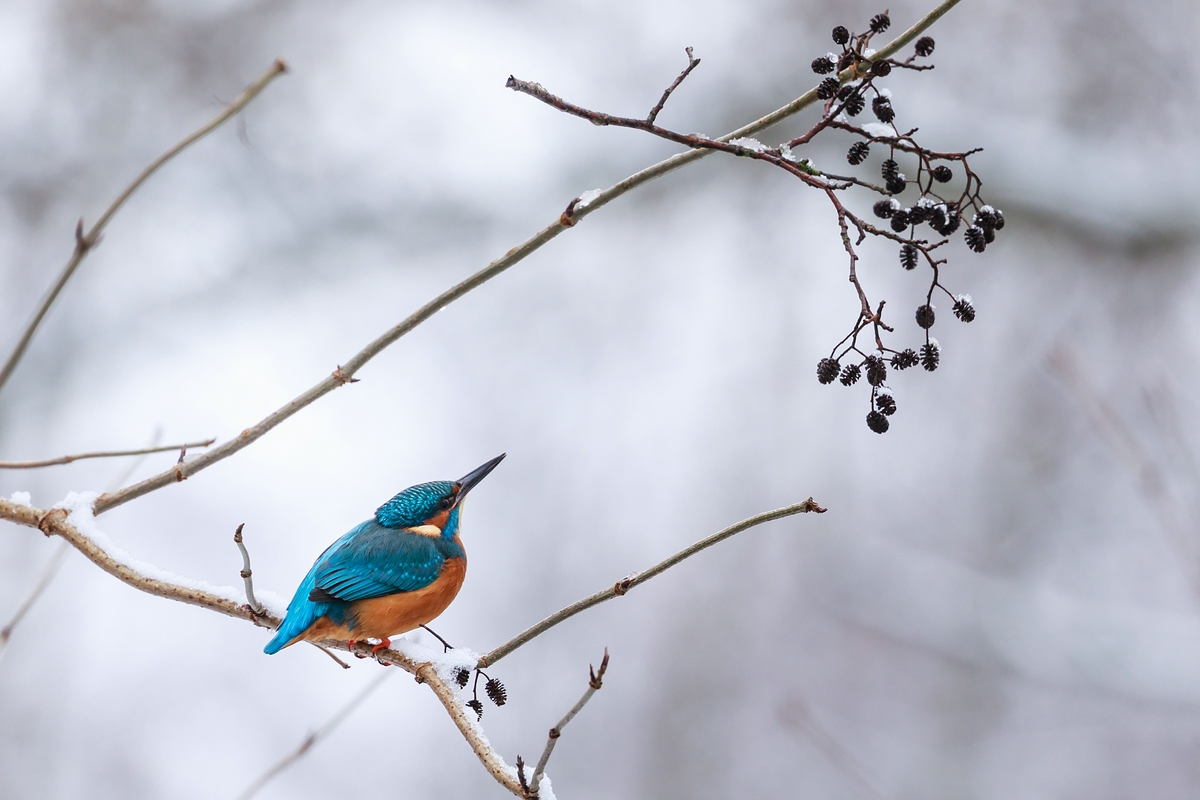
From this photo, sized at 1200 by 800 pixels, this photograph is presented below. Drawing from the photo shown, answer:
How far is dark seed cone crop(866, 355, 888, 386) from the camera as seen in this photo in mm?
1585

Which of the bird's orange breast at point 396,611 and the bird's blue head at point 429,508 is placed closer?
the bird's orange breast at point 396,611

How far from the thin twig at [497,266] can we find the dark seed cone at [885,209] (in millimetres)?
225

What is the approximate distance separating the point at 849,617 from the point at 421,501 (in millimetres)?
5538

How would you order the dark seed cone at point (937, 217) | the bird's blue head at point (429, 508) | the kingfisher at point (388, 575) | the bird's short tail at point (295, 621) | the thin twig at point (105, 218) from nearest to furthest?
the thin twig at point (105, 218)
the dark seed cone at point (937, 217)
the bird's short tail at point (295, 621)
the kingfisher at point (388, 575)
the bird's blue head at point (429, 508)

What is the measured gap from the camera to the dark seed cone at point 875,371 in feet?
5.20

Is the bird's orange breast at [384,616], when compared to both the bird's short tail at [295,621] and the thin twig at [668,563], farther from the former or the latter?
the thin twig at [668,563]

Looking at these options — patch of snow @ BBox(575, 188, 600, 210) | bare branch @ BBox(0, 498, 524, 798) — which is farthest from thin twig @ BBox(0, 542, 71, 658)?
patch of snow @ BBox(575, 188, 600, 210)

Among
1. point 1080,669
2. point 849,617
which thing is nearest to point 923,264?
point 849,617

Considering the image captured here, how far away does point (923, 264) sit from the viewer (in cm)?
781

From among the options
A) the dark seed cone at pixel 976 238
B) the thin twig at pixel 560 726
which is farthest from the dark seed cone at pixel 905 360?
the thin twig at pixel 560 726

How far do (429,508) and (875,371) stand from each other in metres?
1.42

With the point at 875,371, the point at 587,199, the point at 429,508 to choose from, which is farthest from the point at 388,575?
the point at 875,371

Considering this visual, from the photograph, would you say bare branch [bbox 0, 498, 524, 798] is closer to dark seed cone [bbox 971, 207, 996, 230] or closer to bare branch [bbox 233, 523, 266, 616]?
bare branch [bbox 233, 523, 266, 616]

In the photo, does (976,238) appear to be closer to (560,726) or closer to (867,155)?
(867,155)
